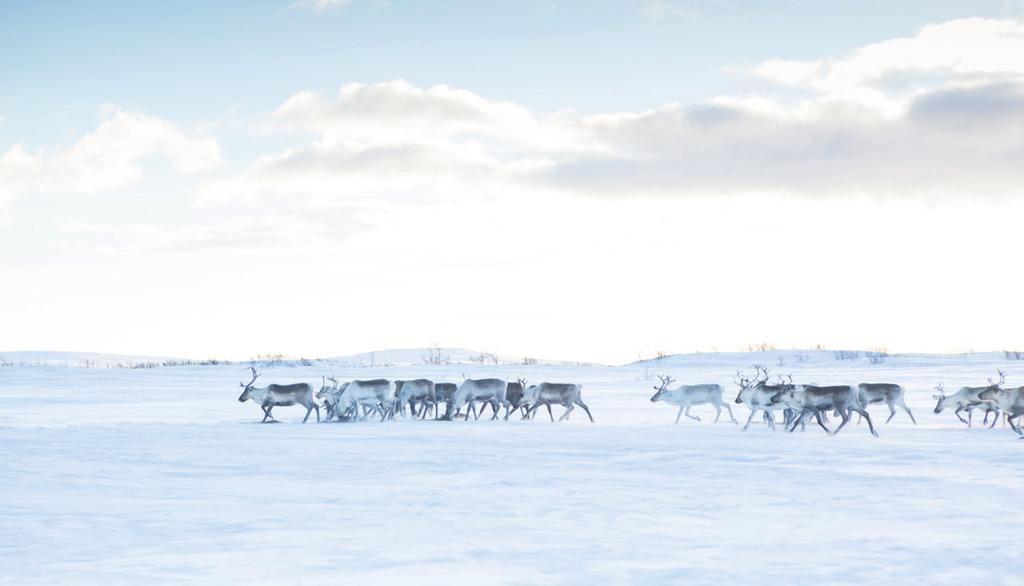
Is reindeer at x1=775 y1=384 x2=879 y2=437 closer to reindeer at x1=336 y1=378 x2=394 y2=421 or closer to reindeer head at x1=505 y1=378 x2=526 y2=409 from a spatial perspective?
reindeer head at x1=505 y1=378 x2=526 y2=409

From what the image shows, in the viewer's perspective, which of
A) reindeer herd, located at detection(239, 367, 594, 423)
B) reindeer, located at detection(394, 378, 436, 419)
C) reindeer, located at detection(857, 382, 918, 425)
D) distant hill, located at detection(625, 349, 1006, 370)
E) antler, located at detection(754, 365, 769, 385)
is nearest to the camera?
reindeer, located at detection(857, 382, 918, 425)

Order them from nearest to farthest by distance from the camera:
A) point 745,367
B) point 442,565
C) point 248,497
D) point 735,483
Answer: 1. point 442,565
2. point 248,497
3. point 735,483
4. point 745,367

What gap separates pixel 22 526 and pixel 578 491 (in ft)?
17.2

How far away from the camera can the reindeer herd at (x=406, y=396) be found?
71.8 ft

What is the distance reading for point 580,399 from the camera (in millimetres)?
22250

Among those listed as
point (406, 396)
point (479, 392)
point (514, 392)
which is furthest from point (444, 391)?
point (514, 392)

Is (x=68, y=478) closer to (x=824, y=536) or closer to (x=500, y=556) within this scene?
(x=500, y=556)

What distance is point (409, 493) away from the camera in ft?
35.4

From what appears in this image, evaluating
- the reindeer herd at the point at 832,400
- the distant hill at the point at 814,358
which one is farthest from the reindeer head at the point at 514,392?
the distant hill at the point at 814,358

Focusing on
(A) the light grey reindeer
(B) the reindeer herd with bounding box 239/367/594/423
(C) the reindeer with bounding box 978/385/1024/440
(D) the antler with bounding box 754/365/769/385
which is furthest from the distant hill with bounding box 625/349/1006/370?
(C) the reindeer with bounding box 978/385/1024/440

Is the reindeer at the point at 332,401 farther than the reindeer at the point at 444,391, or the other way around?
the reindeer at the point at 444,391

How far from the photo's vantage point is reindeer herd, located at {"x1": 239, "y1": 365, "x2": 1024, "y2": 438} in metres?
18.6

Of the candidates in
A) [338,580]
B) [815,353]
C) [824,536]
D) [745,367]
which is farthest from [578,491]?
[815,353]

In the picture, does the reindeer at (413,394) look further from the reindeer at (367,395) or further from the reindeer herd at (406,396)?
the reindeer at (367,395)
